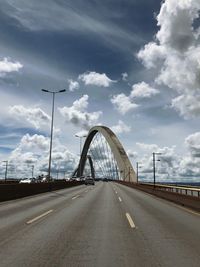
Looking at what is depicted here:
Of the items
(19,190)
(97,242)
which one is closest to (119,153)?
(19,190)

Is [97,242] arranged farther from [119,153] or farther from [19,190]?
[119,153]

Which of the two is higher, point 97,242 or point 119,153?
point 119,153

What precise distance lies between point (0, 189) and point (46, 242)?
16025 millimetres

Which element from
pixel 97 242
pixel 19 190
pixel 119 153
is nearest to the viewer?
pixel 97 242

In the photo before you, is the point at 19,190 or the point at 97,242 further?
the point at 19,190

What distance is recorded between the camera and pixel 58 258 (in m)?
6.91

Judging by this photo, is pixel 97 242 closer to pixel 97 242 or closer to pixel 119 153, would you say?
pixel 97 242

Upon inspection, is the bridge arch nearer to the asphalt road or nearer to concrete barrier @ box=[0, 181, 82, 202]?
concrete barrier @ box=[0, 181, 82, 202]

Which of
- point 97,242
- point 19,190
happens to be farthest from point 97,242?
point 19,190

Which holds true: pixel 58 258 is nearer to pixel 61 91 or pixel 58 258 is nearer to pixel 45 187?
pixel 45 187

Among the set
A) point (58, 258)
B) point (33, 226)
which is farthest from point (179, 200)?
point (58, 258)

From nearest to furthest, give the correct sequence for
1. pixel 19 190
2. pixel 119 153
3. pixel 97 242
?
1. pixel 97 242
2. pixel 19 190
3. pixel 119 153

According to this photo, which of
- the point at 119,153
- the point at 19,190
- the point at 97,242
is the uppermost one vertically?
the point at 119,153

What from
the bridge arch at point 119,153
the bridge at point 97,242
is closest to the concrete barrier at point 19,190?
the bridge at point 97,242
